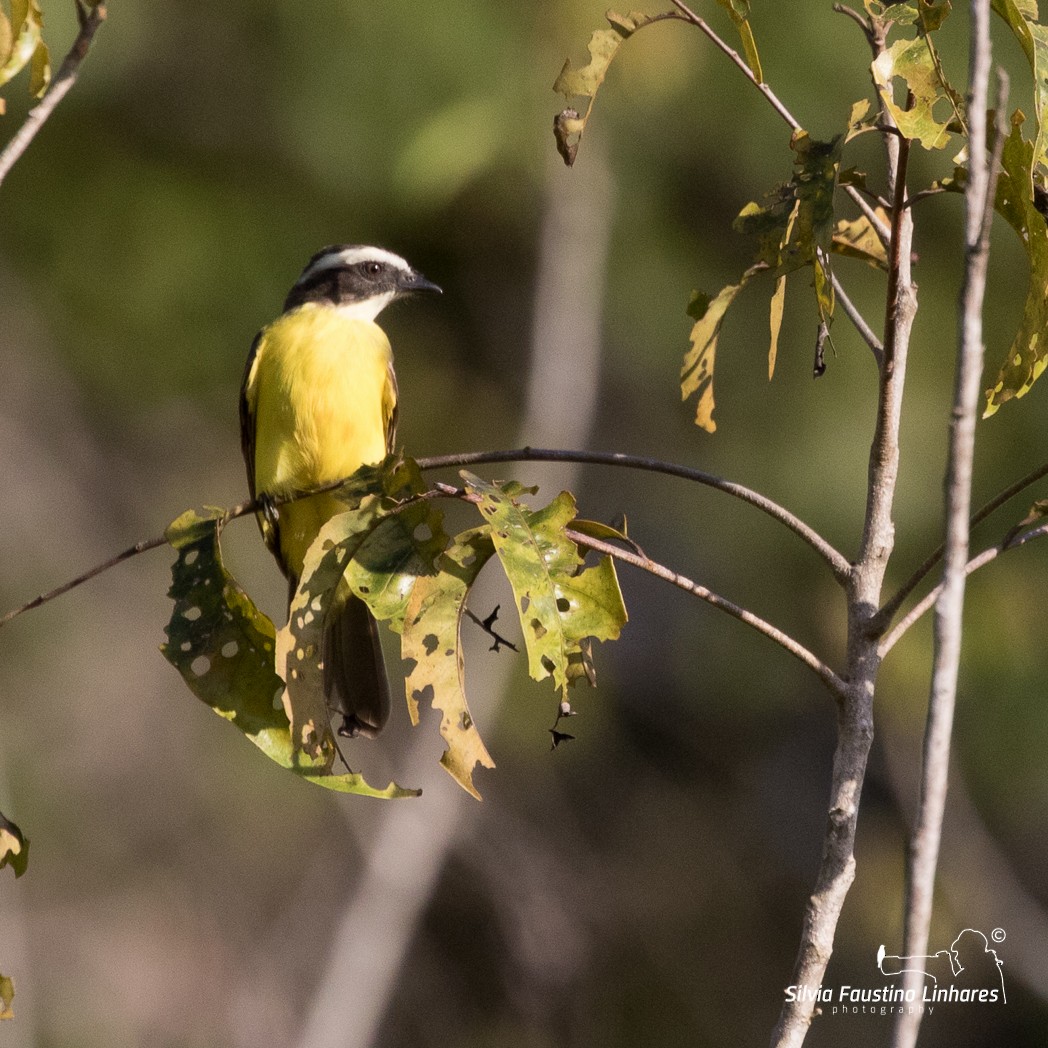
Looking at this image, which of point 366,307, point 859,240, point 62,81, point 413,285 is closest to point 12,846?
point 62,81

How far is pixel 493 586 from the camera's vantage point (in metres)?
6.72

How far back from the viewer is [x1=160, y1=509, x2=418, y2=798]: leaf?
222 centimetres

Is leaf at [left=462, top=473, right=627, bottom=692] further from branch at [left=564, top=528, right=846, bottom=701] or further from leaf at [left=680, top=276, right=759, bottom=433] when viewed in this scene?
leaf at [left=680, top=276, right=759, bottom=433]

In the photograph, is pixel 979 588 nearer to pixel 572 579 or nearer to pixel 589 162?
pixel 589 162

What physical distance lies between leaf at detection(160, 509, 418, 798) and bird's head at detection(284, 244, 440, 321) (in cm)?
216

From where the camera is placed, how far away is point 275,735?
87.4 inches

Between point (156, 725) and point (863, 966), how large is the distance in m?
4.53

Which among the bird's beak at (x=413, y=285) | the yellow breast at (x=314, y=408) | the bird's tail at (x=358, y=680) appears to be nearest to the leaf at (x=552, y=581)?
the bird's tail at (x=358, y=680)

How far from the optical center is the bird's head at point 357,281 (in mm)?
4359

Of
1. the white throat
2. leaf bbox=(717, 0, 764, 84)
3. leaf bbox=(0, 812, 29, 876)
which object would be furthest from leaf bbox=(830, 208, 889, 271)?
the white throat

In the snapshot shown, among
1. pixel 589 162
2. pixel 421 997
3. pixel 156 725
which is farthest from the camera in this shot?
pixel 156 725

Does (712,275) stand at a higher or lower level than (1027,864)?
higher

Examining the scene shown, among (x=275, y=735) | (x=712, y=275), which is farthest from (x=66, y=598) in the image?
(x=275, y=735)

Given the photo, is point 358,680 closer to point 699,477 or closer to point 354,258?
point 354,258
